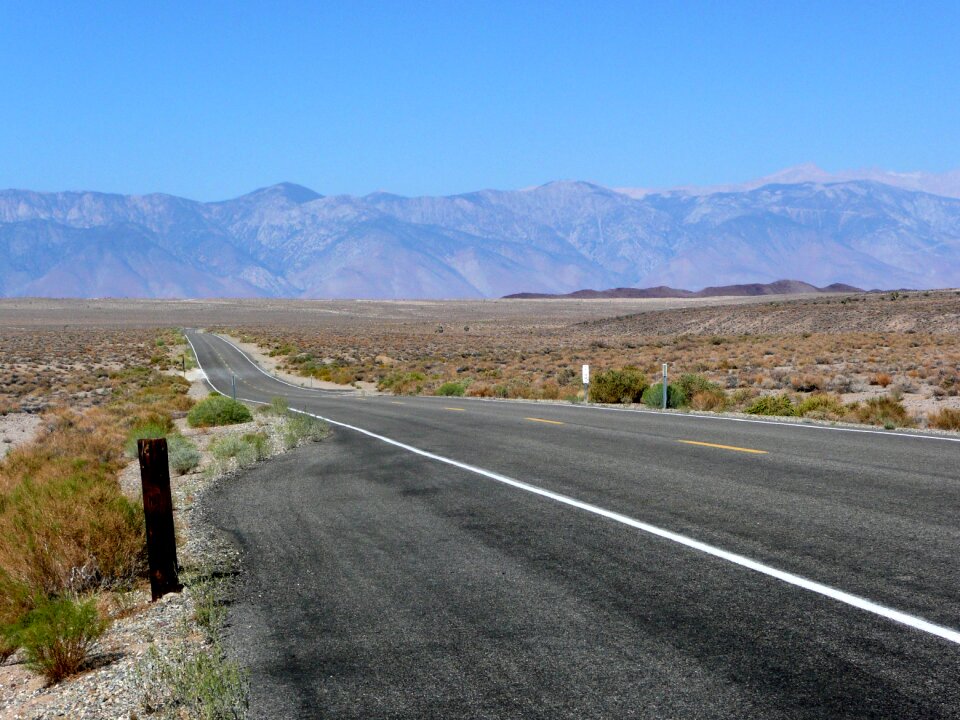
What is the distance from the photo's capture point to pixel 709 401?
80.1 ft

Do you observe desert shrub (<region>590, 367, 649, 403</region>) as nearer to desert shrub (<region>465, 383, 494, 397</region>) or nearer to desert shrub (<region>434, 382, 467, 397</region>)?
desert shrub (<region>465, 383, 494, 397</region>)

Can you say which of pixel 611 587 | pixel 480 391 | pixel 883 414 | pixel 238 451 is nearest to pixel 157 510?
pixel 611 587

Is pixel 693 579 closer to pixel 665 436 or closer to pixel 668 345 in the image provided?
pixel 665 436

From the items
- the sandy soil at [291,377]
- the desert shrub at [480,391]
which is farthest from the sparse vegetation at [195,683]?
the sandy soil at [291,377]

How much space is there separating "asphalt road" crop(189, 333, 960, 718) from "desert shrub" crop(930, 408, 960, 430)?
5.99 m

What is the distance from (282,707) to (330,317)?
174590 millimetres

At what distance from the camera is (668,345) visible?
6738cm

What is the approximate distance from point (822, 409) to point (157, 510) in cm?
1769

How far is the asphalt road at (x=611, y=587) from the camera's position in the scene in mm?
4543

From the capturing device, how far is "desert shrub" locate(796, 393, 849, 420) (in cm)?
1986

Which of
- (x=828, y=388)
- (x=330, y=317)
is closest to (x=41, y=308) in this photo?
(x=330, y=317)

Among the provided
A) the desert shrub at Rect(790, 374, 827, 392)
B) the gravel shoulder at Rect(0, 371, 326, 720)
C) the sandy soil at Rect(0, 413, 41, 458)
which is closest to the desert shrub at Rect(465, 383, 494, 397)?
the desert shrub at Rect(790, 374, 827, 392)

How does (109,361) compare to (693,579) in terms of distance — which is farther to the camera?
(109,361)

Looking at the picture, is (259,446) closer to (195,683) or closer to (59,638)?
(59,638)
